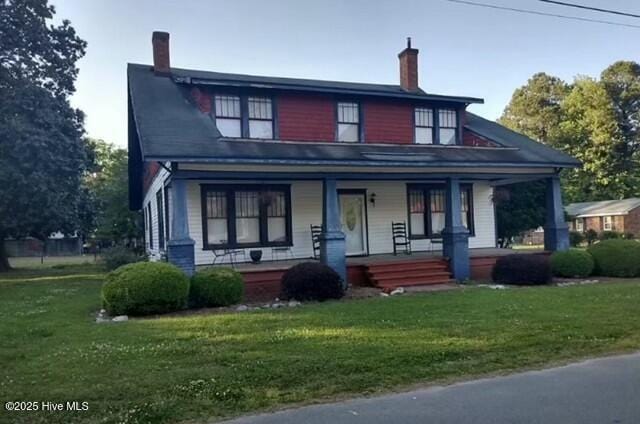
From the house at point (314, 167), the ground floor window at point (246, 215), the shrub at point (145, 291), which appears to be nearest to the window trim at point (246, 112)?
the house at point (314, 167)

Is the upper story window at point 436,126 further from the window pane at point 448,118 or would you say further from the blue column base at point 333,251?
the blue column base at point 333,251

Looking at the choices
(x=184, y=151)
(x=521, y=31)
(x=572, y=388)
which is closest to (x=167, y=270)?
(x=184, y=151)

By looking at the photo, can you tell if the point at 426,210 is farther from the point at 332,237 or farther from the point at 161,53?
the point at 161,53

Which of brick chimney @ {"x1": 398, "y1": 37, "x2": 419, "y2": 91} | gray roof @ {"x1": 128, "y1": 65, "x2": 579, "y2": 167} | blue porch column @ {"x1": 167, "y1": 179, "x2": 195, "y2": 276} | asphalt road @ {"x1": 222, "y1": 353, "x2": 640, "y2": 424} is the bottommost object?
asphalt road @ {"x1": 222, "y1": 353, "x2": 640, "y2": 424}

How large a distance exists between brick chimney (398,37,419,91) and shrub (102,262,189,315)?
12757 mm

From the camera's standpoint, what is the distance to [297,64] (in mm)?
21141

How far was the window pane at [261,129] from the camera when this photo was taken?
15.6 metres

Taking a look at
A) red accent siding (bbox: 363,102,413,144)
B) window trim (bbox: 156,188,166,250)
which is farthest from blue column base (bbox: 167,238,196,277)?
red accent siding (bbox: 363,102,413,144)

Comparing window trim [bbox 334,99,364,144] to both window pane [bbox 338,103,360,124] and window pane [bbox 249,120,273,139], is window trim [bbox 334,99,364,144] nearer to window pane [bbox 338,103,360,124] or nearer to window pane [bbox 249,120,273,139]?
window pane [bbox 338,103,360,124]

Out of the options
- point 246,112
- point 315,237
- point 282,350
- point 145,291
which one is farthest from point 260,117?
point 282,350

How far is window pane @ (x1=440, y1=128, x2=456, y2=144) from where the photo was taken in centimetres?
1848

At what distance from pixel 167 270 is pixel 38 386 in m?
5.22

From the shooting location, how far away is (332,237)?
13.9 m

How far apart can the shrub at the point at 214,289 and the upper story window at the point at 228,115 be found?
5.10 m
